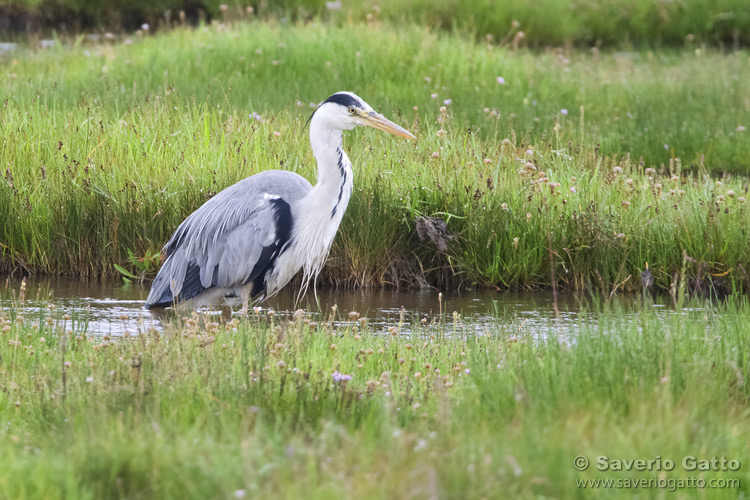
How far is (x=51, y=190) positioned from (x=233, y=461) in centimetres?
575

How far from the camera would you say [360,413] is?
412 cm

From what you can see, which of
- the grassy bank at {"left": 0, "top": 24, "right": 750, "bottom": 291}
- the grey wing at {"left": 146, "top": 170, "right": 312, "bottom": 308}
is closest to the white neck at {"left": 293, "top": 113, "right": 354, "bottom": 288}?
the grey wing at {"left": 146, "top": 170, "right": 312, "bottom": 308}

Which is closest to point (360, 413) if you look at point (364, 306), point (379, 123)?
point (379, 123)

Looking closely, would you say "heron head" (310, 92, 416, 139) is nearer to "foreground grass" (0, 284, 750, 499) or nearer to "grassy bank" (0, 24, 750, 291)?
"grassy bank" (0, 24, 750, 291)

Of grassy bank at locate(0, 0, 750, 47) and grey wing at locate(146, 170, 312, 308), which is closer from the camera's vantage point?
grey wing at locate(146, 170, 312, 308)

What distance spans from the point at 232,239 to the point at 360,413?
303cm

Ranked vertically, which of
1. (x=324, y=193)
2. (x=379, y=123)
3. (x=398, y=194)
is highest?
(x=379, y=123)

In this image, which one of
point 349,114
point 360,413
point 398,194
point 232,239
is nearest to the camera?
point 360,413

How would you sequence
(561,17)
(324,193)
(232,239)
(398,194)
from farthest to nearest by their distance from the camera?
1. (561,17)
2. (398,194)
3. (232,239)
4. (324,193)

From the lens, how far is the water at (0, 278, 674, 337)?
22.3ft

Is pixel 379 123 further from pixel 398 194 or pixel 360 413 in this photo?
pixel 360 413

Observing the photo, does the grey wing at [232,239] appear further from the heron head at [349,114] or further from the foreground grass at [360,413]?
the foreground grass at [360,413]

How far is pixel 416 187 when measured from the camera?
8.21 meters

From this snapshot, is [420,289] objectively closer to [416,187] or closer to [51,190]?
[416,187]
